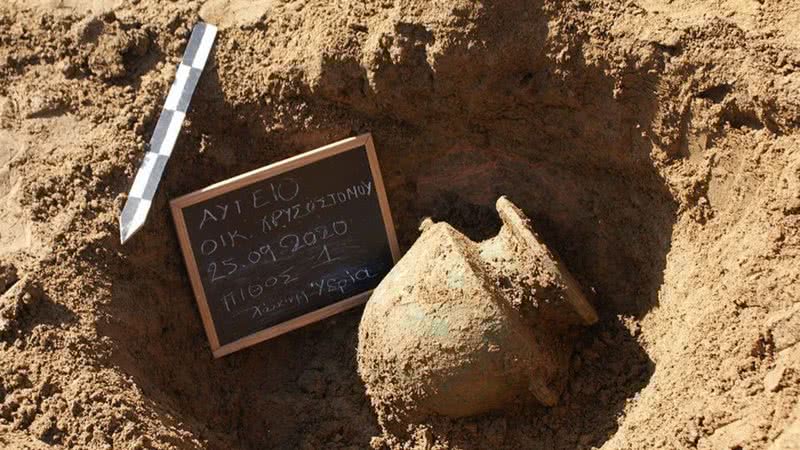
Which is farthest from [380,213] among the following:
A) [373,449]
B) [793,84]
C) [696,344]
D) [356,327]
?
[793,84]

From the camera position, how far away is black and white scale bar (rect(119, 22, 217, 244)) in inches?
134

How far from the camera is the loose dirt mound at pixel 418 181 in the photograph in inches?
119

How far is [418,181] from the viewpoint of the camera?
3727mm

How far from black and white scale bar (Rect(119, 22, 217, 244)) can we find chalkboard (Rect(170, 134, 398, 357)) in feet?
0.41

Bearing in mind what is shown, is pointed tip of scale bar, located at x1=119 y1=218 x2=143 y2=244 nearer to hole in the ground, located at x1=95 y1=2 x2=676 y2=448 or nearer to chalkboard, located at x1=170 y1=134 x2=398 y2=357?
hole in the ground, located at x1=95 y1=2 x2=676 y2=448

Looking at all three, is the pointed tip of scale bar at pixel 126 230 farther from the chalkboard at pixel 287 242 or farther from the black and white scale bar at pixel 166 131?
the chalkboard at pixel 287 242

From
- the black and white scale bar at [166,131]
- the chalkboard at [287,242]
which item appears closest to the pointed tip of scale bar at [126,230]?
the black and white scale bar at [166,131]

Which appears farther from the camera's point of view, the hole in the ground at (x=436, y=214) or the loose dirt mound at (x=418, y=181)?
the hole in the ground at (x=436, y=214)

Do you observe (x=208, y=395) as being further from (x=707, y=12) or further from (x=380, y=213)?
(x=707, y=12)

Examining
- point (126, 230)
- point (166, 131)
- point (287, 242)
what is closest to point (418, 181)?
point (287, 242)

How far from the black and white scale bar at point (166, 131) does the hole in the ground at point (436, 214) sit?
5 cm

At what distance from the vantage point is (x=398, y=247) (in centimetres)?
370

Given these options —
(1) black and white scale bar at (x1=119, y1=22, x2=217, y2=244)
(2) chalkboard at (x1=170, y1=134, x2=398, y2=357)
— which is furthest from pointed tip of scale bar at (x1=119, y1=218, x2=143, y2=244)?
(2) chalkboard at (x1=170, y1=134, x2=398, y2=357)

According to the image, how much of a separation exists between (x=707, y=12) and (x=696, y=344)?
1067 millimetres
